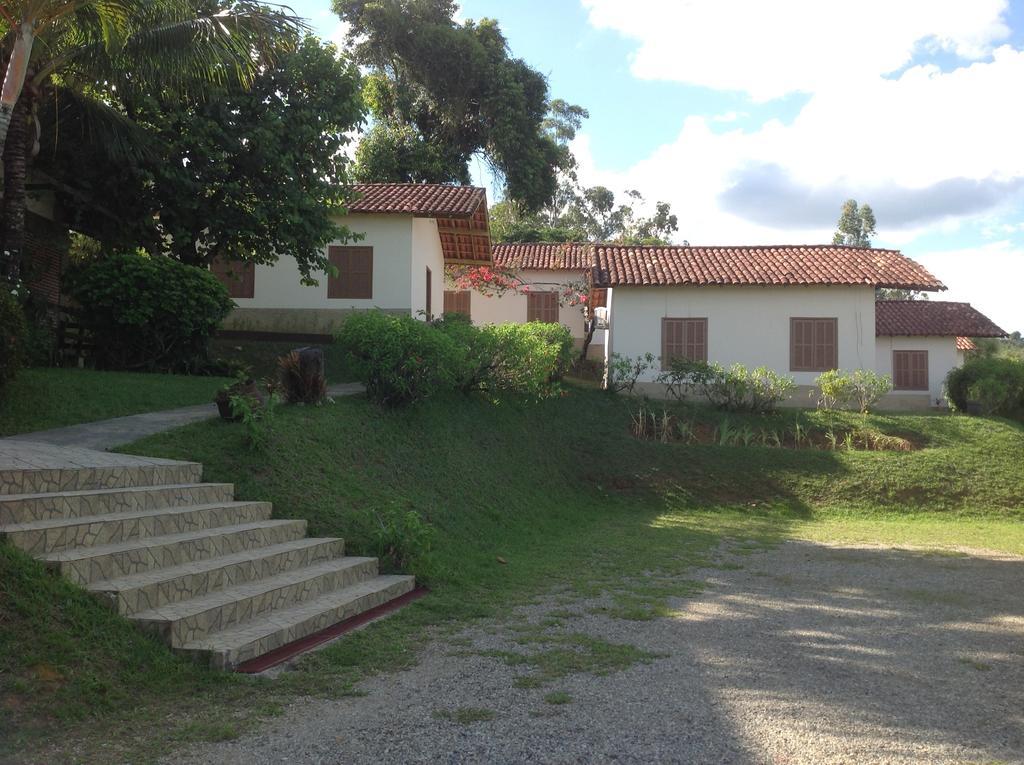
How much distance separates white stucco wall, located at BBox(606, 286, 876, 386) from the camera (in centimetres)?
2030

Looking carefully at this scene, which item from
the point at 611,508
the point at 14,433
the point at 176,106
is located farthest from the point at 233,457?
the point at 176,106

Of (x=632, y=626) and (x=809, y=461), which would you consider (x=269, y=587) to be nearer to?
(x=632, y=626)

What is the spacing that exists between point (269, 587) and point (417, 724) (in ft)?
7.22

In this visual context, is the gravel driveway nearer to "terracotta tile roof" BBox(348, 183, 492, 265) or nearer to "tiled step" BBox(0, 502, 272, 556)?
"tiled step" BBox(0, 502, 272, 556)

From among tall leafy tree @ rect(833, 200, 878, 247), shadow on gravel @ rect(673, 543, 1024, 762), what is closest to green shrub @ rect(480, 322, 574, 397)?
shadow on gravel @ rect(673, 543, 1024, 762)

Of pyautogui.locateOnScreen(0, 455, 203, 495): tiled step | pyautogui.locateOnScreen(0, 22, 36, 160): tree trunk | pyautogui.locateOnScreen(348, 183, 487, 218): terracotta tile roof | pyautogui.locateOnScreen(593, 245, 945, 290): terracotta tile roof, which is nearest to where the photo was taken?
pyautogui.locateOnScreen(0, 455, 203, 495): tiled step

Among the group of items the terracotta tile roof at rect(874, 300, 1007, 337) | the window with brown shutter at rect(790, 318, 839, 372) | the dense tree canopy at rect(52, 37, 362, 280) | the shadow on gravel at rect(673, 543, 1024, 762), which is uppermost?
the dense tree canopy at rect(52, 37, 362, 280)

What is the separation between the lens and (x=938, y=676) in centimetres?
503

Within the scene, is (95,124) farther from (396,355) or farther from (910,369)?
(910,369)

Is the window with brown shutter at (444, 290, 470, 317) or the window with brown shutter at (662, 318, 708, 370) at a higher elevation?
the window with brown shutter at (444, 290, 470, 317)

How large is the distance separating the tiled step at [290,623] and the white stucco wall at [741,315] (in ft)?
46.1

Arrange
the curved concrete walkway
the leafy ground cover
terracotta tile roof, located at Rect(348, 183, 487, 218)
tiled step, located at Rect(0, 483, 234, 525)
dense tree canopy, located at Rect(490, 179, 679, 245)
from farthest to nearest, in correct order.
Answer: dense tree canopy, located at Rect(490, 179, 679, 245) → terracotta tile roof, located at Rect(348, 183, 487, 218) → the leafy ground cover → the curved concrete walkway → tiled step, located at Rect(0, 483, 234, 525)

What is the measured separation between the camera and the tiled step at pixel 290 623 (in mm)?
4816

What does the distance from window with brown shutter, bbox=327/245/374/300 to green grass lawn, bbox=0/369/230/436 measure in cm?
716
